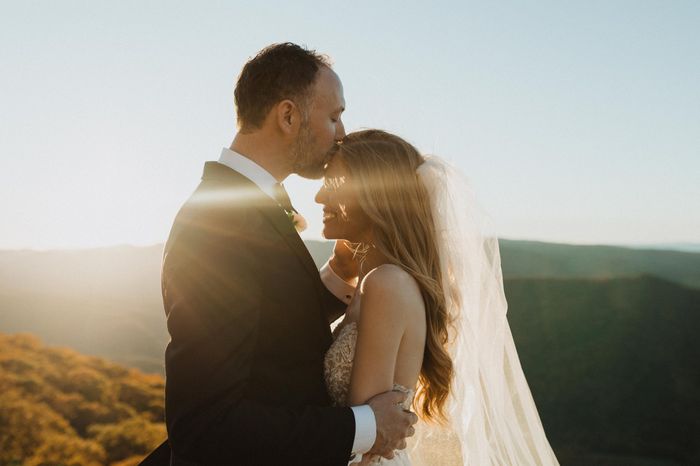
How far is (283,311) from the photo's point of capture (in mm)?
2252

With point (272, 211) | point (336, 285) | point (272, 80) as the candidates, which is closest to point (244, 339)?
point (272, 211)

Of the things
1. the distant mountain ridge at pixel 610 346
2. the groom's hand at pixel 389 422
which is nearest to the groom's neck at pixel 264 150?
the groom's hand at pixel 389 422

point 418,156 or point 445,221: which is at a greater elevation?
point 418,156

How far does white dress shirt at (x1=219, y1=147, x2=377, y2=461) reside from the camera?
2.26 metres

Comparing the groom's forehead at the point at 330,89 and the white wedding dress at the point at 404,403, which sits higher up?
the groom's forehead at the point at 330,89

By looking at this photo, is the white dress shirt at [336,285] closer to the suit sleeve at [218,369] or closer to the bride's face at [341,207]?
the suit sleeve at [218,369]

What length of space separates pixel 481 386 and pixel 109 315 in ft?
17.0

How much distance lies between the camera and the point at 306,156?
2857 millimetres

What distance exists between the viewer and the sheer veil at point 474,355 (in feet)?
9.88

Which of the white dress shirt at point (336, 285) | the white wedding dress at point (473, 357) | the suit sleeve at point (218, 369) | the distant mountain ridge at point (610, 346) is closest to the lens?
the suit sleeve at point (218, 369)

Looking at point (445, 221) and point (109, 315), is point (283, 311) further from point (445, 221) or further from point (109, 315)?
point (109, 315)

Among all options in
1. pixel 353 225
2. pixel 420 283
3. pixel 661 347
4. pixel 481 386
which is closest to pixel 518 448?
pixel 481 386

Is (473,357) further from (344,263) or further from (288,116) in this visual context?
(288,116)

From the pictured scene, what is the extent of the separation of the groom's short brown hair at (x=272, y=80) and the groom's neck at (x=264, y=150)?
66mm
